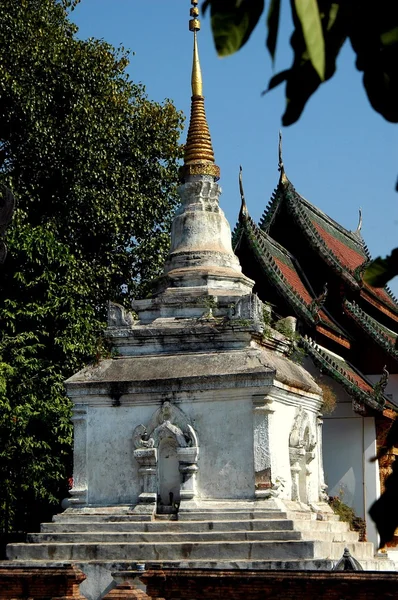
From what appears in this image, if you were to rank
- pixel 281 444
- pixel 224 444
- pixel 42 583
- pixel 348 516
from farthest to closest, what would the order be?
pixel 348 516, pixel 281 444, pixel 224 444, pixel 42 583

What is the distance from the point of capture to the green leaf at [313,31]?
194cm

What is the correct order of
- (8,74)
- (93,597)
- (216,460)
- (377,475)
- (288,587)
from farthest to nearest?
(8,74)
(377,475)
(216,460)
(93,597)
(288,587)

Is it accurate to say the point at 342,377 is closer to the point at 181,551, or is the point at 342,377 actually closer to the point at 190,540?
the point at 190,540

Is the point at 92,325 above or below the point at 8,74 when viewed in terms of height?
below

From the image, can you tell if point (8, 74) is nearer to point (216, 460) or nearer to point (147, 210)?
point (147, 210)

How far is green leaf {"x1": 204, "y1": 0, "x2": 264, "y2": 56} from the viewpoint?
78.0 inches

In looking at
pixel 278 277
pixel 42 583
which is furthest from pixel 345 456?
pixel 42 583

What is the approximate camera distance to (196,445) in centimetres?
1334

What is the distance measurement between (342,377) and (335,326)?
2135mm

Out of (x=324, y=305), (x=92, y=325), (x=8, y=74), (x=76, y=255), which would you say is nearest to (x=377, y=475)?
(x=324, y=305)

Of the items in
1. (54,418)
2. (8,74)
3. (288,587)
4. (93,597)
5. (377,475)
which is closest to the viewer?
(288,587)

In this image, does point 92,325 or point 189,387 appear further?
point 92,325

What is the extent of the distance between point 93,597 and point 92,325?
29.6 feet

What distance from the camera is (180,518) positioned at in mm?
12977
